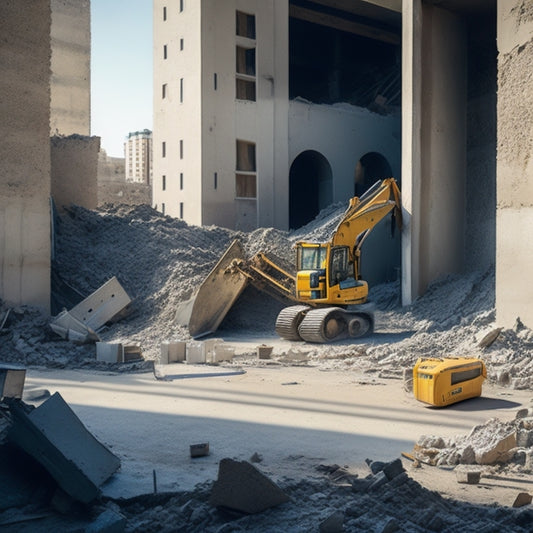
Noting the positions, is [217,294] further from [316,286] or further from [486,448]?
[486,448]

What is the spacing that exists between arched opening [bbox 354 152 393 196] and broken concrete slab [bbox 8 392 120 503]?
25201 mm

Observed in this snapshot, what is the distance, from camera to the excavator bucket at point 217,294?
1600 cm

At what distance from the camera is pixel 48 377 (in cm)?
1123

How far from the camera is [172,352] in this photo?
505 inches

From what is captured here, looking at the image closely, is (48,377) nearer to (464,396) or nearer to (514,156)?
(464,396)

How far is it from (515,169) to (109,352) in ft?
25.5

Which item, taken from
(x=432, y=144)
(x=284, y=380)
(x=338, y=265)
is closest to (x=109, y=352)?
(x=284, y=380)

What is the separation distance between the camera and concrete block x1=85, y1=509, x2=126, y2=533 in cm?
452

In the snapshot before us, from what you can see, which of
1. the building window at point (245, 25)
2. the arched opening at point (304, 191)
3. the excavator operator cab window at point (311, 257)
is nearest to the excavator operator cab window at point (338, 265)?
the excavator operator cab window at point (311, 257)

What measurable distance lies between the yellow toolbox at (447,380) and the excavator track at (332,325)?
5.73 metres

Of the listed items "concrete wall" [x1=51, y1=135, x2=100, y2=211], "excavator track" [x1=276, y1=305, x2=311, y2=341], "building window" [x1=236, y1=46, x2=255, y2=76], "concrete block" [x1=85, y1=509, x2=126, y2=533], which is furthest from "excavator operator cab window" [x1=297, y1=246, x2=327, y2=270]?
"building window" [x1=236, y1=46, x2=255, y2=76]

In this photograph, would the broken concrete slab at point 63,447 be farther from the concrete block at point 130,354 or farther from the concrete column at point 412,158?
the concrete column at point 412,158

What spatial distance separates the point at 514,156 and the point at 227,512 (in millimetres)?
9809

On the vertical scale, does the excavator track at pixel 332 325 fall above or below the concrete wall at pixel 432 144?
below
